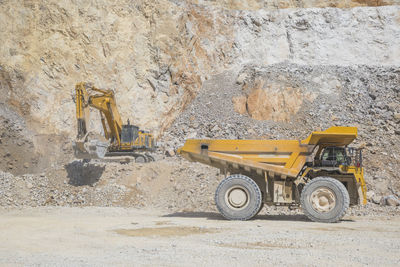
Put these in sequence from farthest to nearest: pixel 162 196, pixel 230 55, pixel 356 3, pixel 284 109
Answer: pixel 356 3 < pixel 230 55 < pixel 284 109 < pixel 162 196

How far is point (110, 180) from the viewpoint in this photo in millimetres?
16469

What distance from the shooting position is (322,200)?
10.6 metres

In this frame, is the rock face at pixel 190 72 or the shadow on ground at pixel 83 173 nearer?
the shadow on ground at pixel 83 173

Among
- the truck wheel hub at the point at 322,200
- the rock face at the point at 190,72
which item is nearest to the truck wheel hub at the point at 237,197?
the truck wheel hub at the point at 322,200

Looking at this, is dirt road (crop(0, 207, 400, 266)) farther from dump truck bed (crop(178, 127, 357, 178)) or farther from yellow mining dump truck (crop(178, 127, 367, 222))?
dump truck bed (crop(178, 127, 357, 178))

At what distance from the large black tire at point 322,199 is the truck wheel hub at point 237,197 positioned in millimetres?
1349

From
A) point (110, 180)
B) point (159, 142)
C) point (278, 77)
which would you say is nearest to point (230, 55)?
point (278, 77)

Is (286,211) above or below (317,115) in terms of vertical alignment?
below

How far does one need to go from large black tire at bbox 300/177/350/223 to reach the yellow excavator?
8.67 m

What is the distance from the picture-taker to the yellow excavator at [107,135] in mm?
16359

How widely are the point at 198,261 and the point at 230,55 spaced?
24.0m

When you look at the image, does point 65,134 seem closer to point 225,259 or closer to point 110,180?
point 110,180

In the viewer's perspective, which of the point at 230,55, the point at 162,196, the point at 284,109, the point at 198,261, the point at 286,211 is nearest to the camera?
the point at 198,261

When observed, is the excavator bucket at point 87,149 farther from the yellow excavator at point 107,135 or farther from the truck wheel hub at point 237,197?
the truck wheel hub at point 237,197
